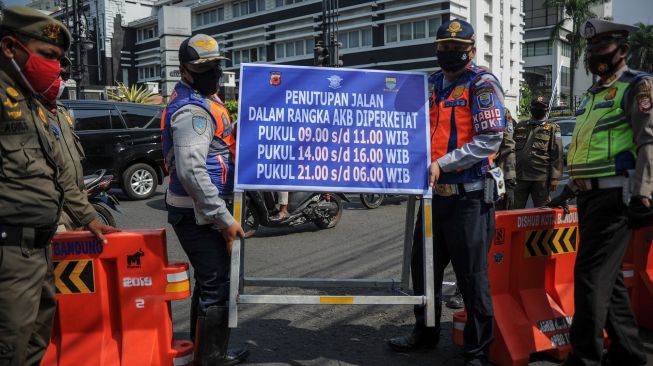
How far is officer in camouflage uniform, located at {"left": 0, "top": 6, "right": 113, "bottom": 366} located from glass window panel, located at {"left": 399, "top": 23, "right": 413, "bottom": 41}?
45634mm

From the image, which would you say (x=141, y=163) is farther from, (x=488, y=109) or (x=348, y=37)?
(x=348, y=37)

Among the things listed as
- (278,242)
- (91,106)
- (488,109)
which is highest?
(91,106)

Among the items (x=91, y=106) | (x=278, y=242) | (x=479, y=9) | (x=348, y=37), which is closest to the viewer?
(x=278, y=242)

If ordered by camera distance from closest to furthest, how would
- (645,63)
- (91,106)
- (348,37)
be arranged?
(91,106) < (348,37) < (645,63)

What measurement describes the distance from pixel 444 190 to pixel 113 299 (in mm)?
2102

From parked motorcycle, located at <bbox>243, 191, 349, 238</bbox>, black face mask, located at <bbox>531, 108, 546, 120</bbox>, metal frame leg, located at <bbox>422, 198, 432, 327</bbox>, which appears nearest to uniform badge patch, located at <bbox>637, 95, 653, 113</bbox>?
metal frame leg, located at <bbox>422, 198, 432, 327</bbox>

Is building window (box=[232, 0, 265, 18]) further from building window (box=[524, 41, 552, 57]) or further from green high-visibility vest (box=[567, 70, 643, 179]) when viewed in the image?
green high-visibility vest (box=[567, 70, 643, 179])

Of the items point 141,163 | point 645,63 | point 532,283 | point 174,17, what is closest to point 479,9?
point 645,63

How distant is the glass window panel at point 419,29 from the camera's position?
45.3 m

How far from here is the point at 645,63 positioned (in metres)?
56.6

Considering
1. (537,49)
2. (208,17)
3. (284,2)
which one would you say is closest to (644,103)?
(284,2)

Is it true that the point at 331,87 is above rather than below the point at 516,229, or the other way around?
above

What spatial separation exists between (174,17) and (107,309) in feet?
94.8

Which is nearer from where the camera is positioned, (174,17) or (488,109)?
(488,109)
